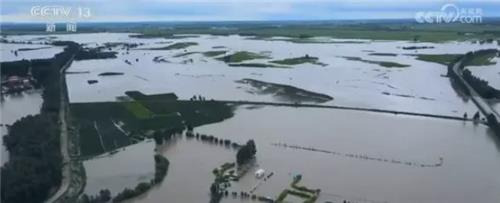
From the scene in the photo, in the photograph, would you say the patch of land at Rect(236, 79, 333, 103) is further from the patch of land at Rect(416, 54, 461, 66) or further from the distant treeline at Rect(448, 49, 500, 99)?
the patch of land at Rect(416, 54, 461, 66)

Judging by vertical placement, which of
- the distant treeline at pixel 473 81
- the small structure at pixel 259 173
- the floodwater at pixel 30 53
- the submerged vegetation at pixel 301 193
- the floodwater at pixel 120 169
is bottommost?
the floodwater at pixel 120 169

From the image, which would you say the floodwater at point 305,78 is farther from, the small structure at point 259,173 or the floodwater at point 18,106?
the small structure at point 259,173

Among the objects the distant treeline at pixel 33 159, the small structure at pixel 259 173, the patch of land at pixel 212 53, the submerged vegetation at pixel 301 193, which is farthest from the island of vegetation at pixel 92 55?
the submerged vegetation at pixel 301 193

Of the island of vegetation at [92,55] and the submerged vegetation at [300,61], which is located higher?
the submerged vegetation at [300,61]

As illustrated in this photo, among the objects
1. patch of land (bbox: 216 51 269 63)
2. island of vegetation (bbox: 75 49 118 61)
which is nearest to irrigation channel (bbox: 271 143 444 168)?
patch of land (bbox: 216 51 269 63)

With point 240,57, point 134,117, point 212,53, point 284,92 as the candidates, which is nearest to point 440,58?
point 240,57

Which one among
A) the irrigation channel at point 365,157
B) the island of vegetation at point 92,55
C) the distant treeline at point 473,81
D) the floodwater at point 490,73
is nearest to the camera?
the irrigation channel at point 365,157

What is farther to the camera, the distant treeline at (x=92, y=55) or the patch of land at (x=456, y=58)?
the distant treeline at (x=92, y=55)
